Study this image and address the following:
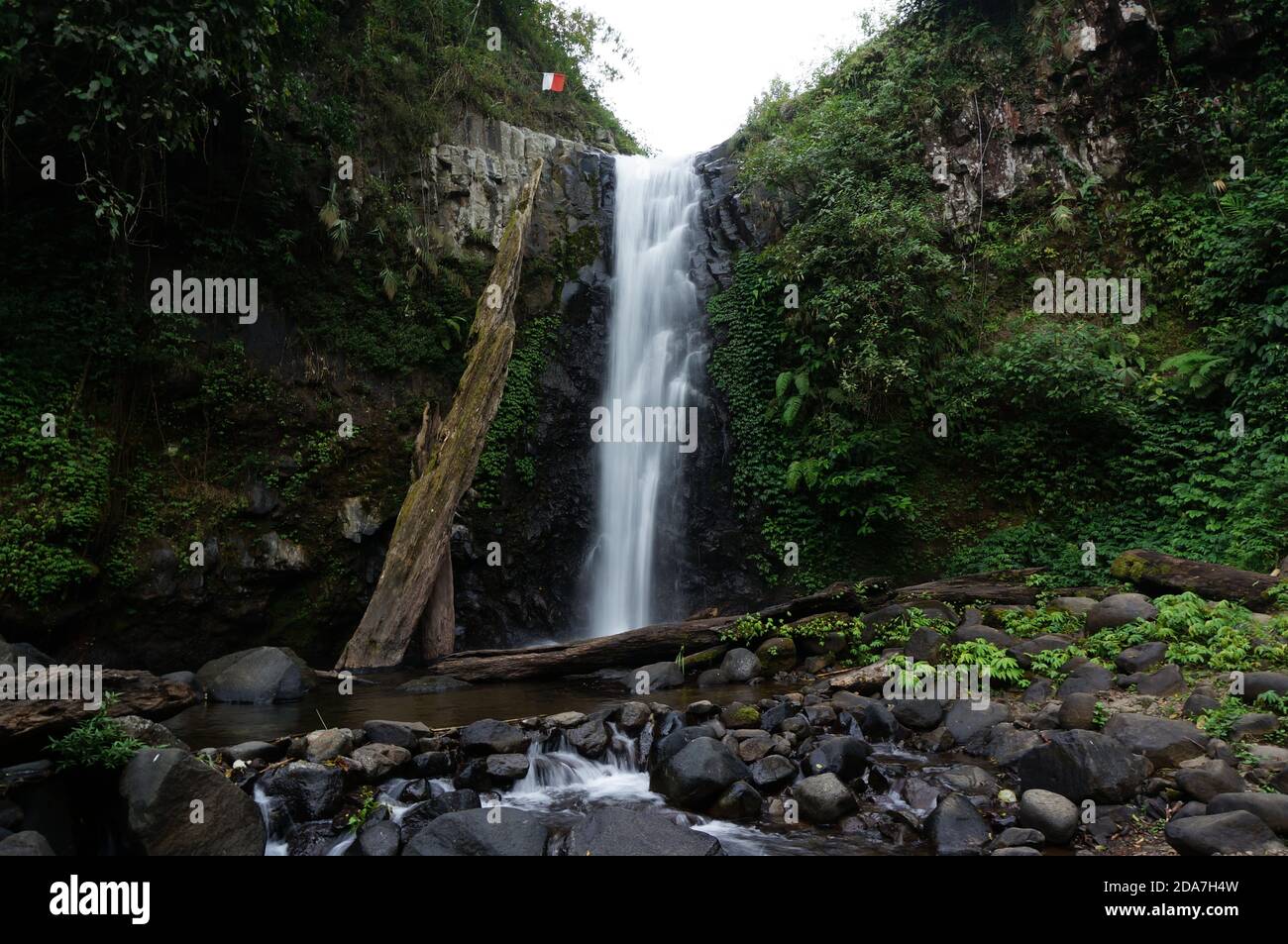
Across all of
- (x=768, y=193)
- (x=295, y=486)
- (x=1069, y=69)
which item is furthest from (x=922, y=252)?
A: (x=295, y=486)

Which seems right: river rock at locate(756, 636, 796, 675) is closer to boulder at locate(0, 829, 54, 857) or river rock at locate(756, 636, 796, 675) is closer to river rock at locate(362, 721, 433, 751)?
river rock at locate(362, 721, 433, 751)

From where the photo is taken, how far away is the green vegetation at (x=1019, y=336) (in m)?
10.8

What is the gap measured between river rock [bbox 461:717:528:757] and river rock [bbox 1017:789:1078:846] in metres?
4.04

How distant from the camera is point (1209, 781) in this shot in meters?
4.32

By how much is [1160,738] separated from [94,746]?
730 centimetres

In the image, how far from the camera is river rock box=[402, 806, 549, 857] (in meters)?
4.10

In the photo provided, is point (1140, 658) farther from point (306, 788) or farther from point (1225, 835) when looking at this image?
point (306, 788)

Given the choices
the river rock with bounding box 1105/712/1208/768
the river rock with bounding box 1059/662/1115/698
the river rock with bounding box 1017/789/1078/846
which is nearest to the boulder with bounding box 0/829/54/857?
the river rock with bounding box 1017/789/1078/846

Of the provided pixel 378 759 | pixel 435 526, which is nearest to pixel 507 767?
pixel 378 759

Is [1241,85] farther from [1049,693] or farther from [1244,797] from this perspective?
[1244,797]

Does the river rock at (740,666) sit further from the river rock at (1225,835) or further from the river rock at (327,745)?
the river rock at (1225,835)

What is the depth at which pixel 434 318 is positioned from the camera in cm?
1341

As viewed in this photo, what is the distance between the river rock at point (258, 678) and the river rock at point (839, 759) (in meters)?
6.28

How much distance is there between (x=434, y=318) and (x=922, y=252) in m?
9.49
